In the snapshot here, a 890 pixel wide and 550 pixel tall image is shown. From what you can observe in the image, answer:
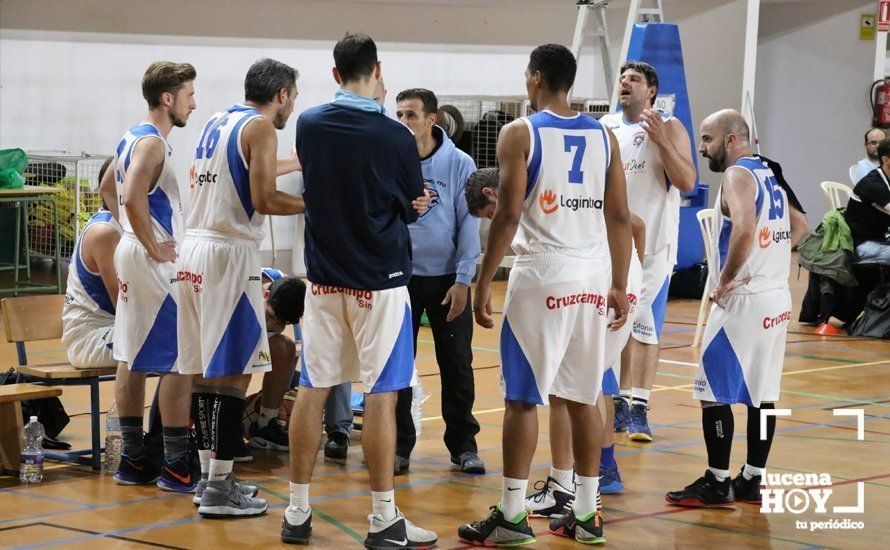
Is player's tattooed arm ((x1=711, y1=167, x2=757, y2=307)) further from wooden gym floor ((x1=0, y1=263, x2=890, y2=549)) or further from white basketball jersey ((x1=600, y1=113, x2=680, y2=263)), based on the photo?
white basketball jersey ((x1=600, y1=113, x2=680, y2=263))

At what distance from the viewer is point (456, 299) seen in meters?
5.29

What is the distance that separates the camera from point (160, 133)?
17.2 ft

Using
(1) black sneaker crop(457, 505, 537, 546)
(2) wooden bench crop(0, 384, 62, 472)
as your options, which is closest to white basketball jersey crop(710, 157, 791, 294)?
(1) black sneaker crop(457, 505, 537, 546)

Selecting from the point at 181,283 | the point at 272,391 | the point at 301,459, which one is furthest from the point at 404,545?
the point at 272,391

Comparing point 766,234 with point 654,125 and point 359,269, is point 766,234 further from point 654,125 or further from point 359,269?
point 359,269

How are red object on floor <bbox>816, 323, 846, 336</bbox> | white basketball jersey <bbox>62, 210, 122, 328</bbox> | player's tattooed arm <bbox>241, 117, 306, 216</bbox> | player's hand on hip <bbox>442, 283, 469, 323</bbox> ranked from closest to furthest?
player's tattooed arm <bbox>241, 117, 306, 216</bbox>, player's hand on hip <bbox>442, 283, 469, 323</bbox>, white basketball jersey <bbox>62, 210, 122, 328</bbox>, red object on floor <bbox>816, 323, 846, 336</bbox>

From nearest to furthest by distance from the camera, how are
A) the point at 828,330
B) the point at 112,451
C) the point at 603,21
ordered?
the point at 112,451 → the point at 828,330 → the point at 603,21

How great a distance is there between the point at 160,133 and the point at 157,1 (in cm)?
875

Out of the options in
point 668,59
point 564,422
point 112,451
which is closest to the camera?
point 564,422

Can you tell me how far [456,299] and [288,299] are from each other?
824 millimetres

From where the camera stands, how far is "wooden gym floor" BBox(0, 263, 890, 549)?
4449 mm

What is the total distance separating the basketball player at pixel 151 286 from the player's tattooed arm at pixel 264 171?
64 centimetres

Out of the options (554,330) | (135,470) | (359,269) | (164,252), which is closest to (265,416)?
(135,470)

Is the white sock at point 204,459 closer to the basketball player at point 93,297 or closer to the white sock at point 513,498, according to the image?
the basketball player at point 93,297
